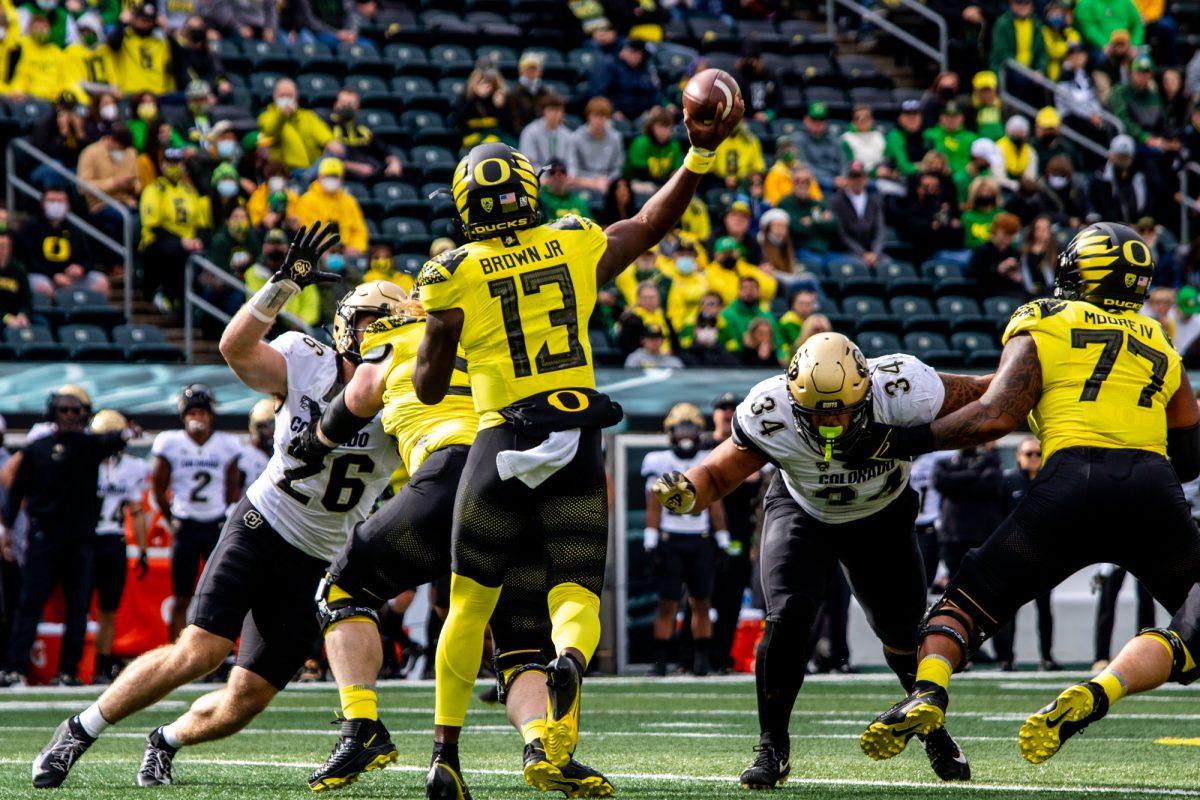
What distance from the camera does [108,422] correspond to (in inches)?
470

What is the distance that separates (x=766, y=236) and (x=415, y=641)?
490cm

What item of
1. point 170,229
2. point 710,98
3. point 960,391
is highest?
point 710,98

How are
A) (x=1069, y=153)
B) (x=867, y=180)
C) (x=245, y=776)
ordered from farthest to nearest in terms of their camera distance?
(x=1069, y=153)
(x=867, y=180)
(x=245, y=776)

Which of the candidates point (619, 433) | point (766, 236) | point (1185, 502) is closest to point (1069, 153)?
point (766, 236)

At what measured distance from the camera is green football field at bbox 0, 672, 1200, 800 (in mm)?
5961

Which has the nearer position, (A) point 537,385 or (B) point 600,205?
(A) point 537,385

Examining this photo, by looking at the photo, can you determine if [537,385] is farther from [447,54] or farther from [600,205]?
[447,54]

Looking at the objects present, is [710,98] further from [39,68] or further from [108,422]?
[39,68]

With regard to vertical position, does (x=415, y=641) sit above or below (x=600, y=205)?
below

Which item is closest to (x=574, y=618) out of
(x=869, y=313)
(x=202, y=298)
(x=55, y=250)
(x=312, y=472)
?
(x=312, y=472)

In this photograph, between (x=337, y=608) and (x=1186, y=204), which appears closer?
(x=337, y=608)

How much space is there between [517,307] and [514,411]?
295 mm

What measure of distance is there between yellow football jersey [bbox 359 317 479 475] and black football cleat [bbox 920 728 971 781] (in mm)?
1809

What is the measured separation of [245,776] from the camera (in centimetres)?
646
